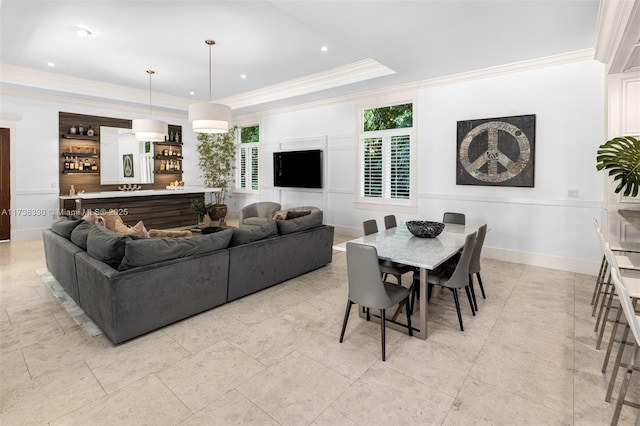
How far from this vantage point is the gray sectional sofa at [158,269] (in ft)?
8.95

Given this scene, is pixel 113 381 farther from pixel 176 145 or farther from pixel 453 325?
pixel 176 145

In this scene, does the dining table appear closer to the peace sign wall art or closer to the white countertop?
the peace sign wall art

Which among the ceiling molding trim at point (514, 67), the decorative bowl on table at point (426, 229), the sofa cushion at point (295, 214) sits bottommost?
the decorative bowl on table at point (426, 229)

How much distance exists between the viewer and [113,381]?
2.25 m

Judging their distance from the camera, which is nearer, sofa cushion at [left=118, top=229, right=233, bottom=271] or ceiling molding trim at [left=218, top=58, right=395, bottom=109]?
sofa cushion at [left=118, top=229, right=233, bottom=271]

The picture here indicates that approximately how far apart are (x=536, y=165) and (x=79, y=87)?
8242 millimetres

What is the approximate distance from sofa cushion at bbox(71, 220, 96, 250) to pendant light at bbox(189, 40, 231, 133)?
193 cm

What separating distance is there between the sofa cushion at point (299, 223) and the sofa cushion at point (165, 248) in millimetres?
798

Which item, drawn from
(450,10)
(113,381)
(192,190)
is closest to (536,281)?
(450,10)

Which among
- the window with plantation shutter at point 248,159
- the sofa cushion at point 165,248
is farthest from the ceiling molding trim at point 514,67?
the window with plantation shutter at point 248,159

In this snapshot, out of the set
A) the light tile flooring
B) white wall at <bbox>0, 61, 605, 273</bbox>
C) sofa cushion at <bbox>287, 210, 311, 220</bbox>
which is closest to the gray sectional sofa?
the light tile flooring

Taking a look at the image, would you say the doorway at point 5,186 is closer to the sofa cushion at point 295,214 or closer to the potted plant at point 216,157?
the potted plant at point 216,157

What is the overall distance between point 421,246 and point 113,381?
8.53 feet

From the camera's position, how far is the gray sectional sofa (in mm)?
2727
